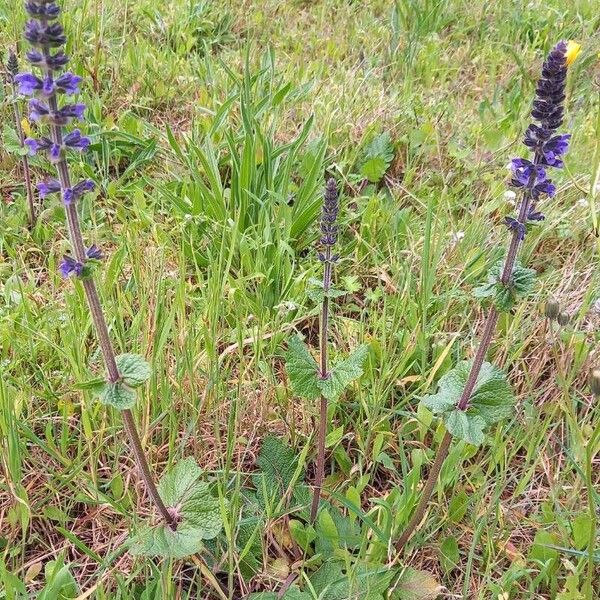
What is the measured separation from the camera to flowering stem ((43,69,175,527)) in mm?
1464

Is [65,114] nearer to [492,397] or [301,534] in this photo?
[492,397]

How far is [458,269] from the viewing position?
3.00m

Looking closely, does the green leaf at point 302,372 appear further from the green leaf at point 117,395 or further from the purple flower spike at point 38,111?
the purple flower spike at point 38,111

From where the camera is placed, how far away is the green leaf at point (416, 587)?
2.00m

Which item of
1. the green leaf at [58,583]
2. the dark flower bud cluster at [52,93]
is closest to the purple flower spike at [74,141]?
the dark flower bud cluster at [52,93]

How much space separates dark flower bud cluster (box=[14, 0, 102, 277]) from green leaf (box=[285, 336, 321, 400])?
772mm

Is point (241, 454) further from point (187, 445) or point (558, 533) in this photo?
point (558, 533)

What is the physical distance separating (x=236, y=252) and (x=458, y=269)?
106 cm

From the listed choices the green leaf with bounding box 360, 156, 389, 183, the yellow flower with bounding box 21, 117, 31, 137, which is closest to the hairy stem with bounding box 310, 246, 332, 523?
the green leaf with bounding box 360, 156, 389, 183

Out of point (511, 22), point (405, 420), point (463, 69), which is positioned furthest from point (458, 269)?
point (511, 22)

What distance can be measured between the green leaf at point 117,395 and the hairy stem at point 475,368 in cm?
93

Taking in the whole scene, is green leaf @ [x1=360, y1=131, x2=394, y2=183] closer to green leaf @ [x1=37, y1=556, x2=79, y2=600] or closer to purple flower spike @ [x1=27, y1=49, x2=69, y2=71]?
purple flower spike @ [x1=27, y1=49, x2=69, y2=71]

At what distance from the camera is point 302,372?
2070mm

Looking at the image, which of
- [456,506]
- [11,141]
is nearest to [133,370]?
[456,506]
